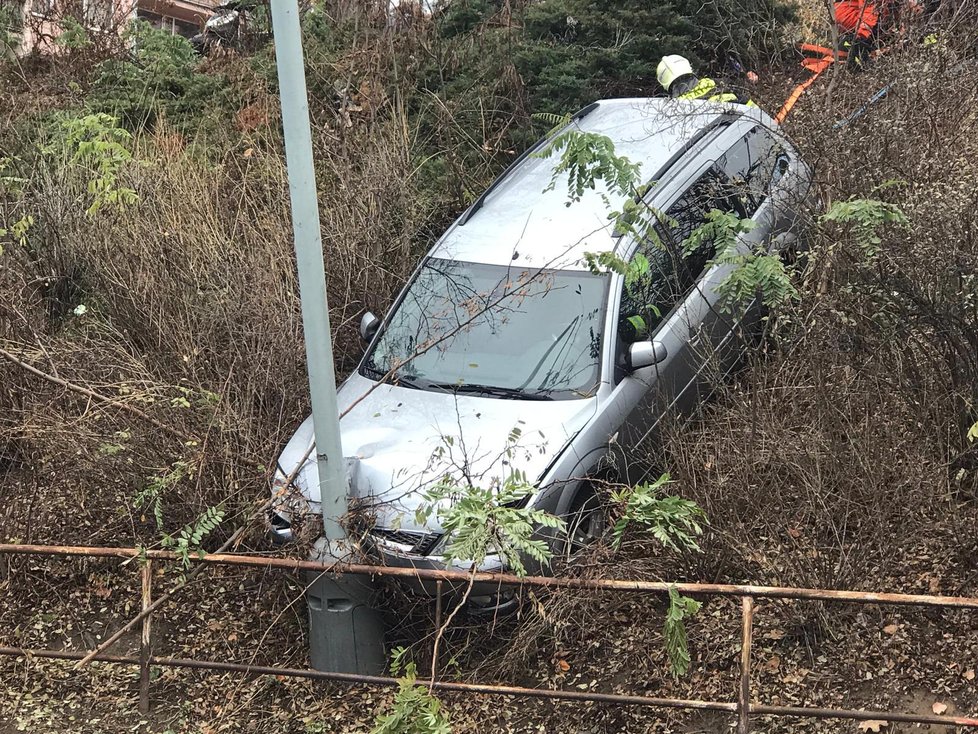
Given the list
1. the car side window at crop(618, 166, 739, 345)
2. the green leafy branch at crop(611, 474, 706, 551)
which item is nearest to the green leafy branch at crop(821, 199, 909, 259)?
the car side window at crop(618, 166, 739, 345)

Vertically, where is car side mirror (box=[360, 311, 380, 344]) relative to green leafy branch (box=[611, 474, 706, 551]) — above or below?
above

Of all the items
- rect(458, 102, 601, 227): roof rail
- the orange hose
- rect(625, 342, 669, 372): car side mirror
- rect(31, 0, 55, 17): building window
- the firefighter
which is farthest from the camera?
rect(31, 0, 55, 17): building window

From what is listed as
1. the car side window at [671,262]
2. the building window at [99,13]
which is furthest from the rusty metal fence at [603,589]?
the building window at [99,13]

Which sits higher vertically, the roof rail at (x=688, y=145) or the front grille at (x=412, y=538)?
the roof rail at (x=688, y=145)

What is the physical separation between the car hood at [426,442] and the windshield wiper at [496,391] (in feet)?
0.14

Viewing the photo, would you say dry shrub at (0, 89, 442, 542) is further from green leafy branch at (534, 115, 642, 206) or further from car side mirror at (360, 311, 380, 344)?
green leafy branch at (534, 115, 642, 206)

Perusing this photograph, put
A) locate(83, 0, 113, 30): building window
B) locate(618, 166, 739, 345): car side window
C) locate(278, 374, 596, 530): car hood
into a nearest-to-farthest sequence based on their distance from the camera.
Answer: locate(278, 374, 596, 530): car hood → locate(618, 166, 739, 345): car side window → locate(83, 0, 113, 30): building window

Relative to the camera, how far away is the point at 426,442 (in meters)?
5.43

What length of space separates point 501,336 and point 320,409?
156 centimetres

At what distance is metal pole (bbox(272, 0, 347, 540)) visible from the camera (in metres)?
4.38

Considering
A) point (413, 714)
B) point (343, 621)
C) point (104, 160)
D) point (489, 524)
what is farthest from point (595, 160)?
point (104, 160)

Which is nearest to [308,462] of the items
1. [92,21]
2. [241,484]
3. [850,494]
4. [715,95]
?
[241,484]

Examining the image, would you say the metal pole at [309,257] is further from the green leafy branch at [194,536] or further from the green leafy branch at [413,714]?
the green leafy branch at [413,714]

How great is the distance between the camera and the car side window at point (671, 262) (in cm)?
598
